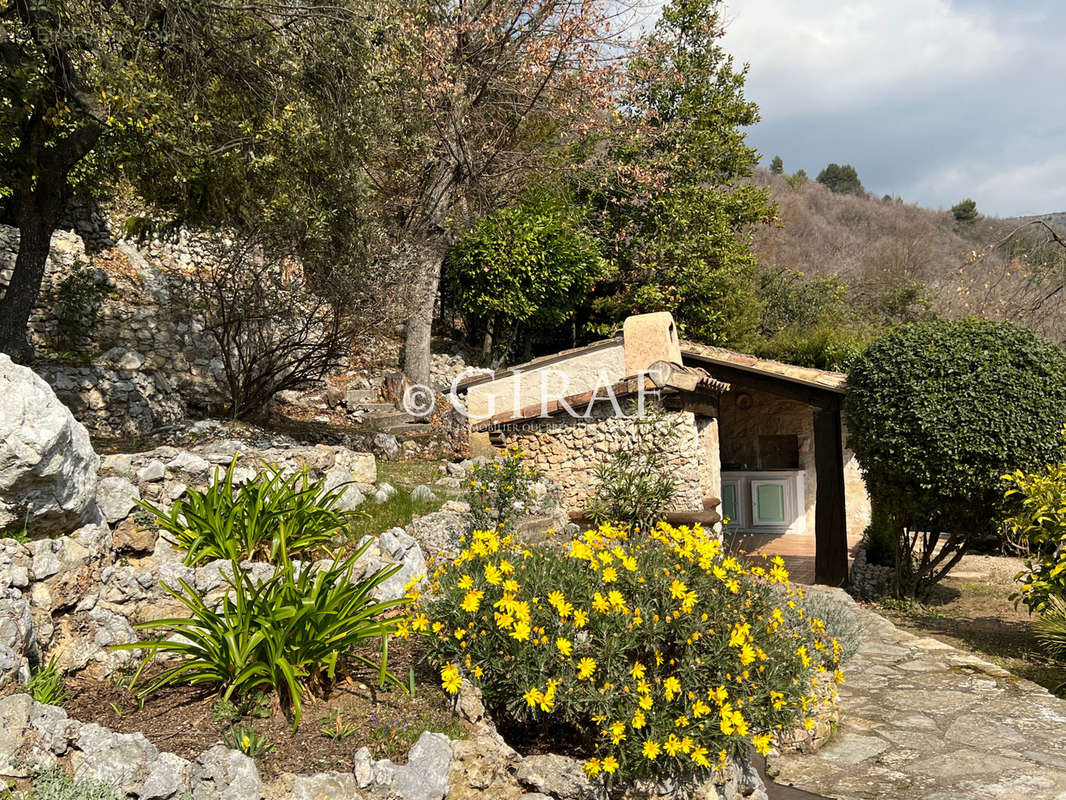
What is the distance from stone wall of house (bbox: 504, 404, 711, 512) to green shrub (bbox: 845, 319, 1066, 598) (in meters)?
2.36

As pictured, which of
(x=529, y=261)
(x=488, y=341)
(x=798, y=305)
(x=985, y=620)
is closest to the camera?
(x=985, y=620)

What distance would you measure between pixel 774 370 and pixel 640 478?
3.15 meters

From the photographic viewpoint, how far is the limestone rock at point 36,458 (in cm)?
378

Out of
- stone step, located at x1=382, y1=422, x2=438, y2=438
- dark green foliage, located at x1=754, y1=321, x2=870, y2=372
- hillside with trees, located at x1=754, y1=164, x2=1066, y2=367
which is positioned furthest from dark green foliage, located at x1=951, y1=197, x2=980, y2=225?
stone step, located at x1=382, y1=422, x2=438, y2=438

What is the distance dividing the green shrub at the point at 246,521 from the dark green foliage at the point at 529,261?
40.2 ft

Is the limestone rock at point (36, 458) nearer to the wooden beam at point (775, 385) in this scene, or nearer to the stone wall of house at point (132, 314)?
the stone wall of house at point (132, 314)

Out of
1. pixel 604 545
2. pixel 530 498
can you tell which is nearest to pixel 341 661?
pixel 604 545

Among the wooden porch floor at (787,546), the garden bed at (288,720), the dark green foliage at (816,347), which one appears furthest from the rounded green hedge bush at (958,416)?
the garden bed at (288,720)

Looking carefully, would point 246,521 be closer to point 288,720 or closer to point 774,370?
point 288,720

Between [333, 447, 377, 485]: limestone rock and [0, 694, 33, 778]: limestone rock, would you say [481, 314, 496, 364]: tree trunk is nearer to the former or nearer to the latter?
[333, 447, 377, 485]: limestone rock

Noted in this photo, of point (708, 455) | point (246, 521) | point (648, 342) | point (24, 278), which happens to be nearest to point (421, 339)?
point (648, 342)

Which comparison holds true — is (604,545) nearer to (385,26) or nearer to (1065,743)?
(1065,743)

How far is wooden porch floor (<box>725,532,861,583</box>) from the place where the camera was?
12.9 meters

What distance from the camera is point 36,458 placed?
3.83 meters
